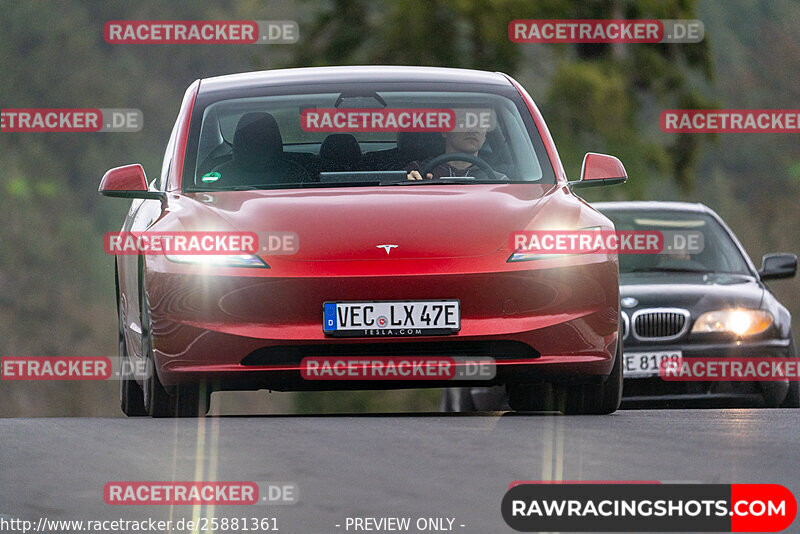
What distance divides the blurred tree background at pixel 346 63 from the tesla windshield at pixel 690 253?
6332mm

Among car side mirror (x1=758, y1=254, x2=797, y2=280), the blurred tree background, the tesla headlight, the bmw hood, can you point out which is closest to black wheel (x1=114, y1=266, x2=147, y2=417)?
the tesla headlight

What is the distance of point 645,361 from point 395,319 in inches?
162

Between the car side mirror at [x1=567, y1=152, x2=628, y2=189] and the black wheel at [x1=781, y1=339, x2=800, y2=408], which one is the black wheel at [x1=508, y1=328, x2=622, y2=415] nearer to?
the car side mirror at [x1=567, y1=152, x2=628, y2=189]

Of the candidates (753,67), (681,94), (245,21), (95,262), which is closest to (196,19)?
(95,262)

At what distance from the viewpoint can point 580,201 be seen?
8.55 m

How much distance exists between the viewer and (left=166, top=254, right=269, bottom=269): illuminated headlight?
7.77 m

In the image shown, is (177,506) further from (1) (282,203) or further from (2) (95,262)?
(2) (95,262)

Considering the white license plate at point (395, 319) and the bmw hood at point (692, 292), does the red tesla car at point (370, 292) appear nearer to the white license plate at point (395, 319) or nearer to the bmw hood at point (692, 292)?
the white license plate at point (395, 319)

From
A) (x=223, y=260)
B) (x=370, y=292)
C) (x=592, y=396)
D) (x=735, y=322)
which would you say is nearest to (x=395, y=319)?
(x=370, y=292)

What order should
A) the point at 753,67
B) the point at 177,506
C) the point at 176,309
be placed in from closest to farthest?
the point at 177,506, the point at 176,309, the point at 753,67

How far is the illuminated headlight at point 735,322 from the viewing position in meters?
11.6

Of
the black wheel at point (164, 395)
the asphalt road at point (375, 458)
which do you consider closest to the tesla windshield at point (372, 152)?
the black wheel at point (164, 395)

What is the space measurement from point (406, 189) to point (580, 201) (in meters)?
0.81

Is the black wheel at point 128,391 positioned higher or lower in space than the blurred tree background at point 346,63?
lower
